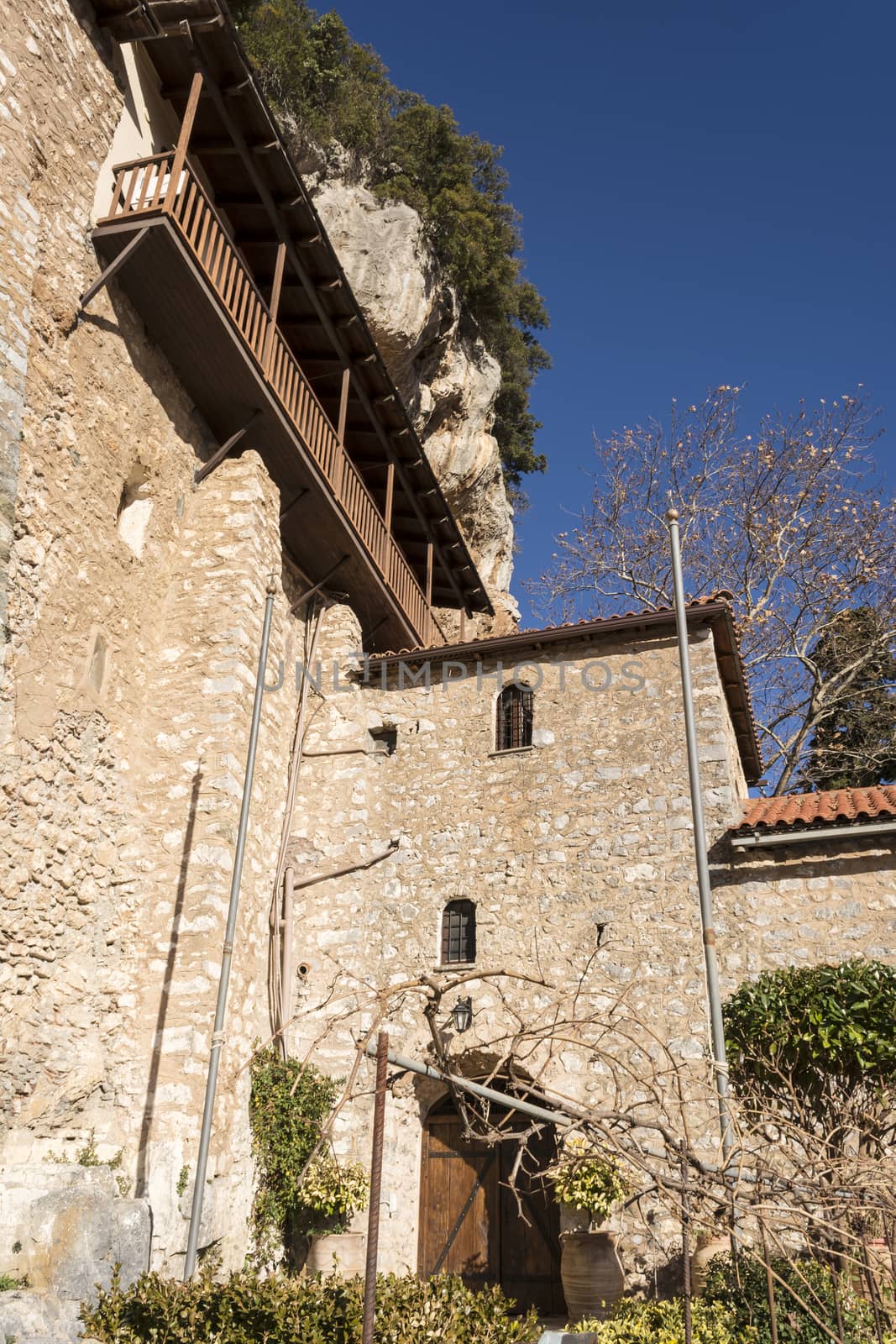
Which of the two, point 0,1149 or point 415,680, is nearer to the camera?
point 0,1149

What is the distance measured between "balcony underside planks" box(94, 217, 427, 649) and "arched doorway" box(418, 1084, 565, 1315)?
6947 mm

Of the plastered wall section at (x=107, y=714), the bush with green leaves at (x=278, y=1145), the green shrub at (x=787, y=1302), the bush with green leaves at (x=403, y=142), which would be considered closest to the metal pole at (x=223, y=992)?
the plastered wall section at (x=107, y=714)

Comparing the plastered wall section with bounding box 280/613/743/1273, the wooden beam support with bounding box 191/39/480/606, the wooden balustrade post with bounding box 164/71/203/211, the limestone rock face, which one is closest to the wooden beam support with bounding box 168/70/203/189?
the wooden balustrade post with bounding box 164/71/203/211

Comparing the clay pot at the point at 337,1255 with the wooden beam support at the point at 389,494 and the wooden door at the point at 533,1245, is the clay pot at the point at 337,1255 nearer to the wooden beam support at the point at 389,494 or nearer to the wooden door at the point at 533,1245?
the wooden door at the point at 533,1245

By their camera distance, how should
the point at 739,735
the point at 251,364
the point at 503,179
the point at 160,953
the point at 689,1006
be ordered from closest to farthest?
the point at 160,953, the point at 689,1006, the point at 251,364, the point at 739,735, the point at 503,179

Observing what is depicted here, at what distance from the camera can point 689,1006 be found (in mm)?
10391

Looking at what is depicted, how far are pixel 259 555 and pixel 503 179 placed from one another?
16.8 meters

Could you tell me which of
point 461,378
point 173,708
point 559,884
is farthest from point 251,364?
point 461,378

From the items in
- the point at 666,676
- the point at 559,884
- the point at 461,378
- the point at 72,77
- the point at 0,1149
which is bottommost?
the point at 0,1149

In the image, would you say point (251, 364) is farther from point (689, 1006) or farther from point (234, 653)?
point (689, 1006)

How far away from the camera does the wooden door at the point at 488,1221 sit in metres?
10.6

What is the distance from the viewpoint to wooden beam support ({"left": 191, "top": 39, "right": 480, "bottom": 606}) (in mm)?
11461

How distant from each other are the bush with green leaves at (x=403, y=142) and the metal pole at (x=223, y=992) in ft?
46.5

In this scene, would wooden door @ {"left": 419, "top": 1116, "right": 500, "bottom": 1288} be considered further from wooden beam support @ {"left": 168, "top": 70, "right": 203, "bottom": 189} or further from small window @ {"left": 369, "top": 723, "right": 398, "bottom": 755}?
wooden beam support @ {"left": 168, "top": 70, "right": 203, "bottom": 189}
